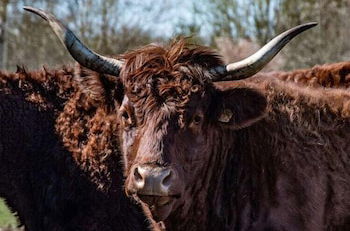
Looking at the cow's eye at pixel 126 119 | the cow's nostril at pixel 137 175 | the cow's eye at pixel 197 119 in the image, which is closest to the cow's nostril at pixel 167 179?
the cow's nostril at pixel 137 175

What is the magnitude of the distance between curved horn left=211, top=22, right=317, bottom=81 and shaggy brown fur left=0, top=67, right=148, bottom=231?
1442 mm

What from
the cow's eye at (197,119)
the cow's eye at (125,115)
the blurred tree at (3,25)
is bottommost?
the cow's eye at (197,119)

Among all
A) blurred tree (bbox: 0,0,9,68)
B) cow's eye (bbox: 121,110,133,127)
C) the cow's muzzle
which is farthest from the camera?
blurred tree (bbox: 0,0,9,68)

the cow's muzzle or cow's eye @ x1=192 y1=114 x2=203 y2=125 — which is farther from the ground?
cow's eye @ x1=192 y1=114 x2=203 y2=125

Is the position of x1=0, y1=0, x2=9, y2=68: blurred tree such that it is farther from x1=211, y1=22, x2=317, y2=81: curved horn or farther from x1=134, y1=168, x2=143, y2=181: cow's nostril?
x1=134, y1=168, x2=143, y2=181: cow's nostril

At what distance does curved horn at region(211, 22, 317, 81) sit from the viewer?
543 centimetres

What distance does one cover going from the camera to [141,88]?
5301mm

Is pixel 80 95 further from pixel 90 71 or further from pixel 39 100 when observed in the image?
pixel 90 71

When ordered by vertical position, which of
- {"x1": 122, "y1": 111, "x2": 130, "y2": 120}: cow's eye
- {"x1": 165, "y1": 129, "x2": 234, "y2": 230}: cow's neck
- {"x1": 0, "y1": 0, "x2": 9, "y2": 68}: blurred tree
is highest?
{"x1": 0, "y1": 0, "x2": 9, "y2": 68}: blurred tree

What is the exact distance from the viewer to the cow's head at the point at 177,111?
5.08 m

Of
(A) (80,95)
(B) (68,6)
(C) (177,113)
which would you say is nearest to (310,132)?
(C) (177,113)

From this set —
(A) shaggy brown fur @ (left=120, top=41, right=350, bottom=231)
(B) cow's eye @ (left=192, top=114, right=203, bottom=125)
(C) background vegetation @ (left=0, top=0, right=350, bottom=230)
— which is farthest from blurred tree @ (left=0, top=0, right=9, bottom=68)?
(B) cow's eye @ (left=192, top=114, right=203, bottom=125)

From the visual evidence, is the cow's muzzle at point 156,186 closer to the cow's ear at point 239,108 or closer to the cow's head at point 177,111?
the cow's head at point 177,111

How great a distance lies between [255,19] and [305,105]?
1729cm
